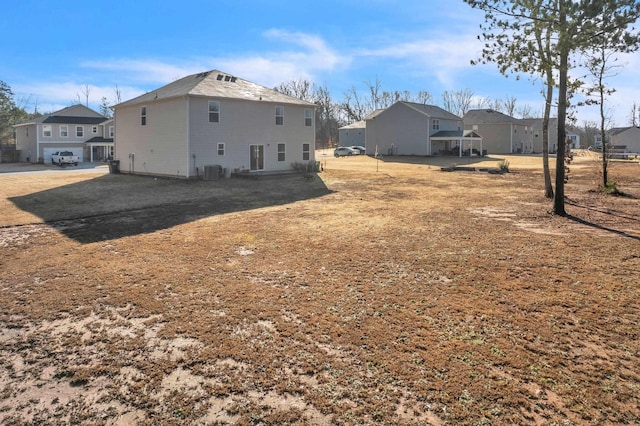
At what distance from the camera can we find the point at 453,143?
48.9 metres

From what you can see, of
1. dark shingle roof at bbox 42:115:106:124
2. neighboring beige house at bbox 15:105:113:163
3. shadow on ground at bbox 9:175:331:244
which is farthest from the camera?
dark shingle roof at bbox 42:115:106:124

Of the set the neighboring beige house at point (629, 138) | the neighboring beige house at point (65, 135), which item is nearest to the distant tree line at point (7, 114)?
the neighboring beige house at point (65, 135)

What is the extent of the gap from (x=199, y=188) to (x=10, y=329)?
14.6 meters

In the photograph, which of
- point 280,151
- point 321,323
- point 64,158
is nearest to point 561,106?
point 321,323

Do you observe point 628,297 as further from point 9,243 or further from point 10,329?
point 9,243

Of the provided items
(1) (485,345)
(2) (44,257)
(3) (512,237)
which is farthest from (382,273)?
(2) (44,257)

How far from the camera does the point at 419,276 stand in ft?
21.7

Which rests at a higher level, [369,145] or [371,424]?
[369,145]

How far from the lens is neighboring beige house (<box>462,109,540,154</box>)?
5469 cm

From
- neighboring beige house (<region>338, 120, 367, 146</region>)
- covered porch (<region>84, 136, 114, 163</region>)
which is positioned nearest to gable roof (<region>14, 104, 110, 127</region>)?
covered porch (<region>84, 136, 114, 163</region>)

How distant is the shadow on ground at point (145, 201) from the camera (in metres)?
10.9

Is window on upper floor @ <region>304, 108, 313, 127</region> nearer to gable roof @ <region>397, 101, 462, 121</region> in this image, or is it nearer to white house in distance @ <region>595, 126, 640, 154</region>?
gable roof @ <region>397, 101, 462, 121</region>

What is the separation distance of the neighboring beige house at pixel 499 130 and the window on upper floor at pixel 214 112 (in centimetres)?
4163

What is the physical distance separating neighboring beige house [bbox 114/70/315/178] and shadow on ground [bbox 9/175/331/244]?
2128 millimetres
